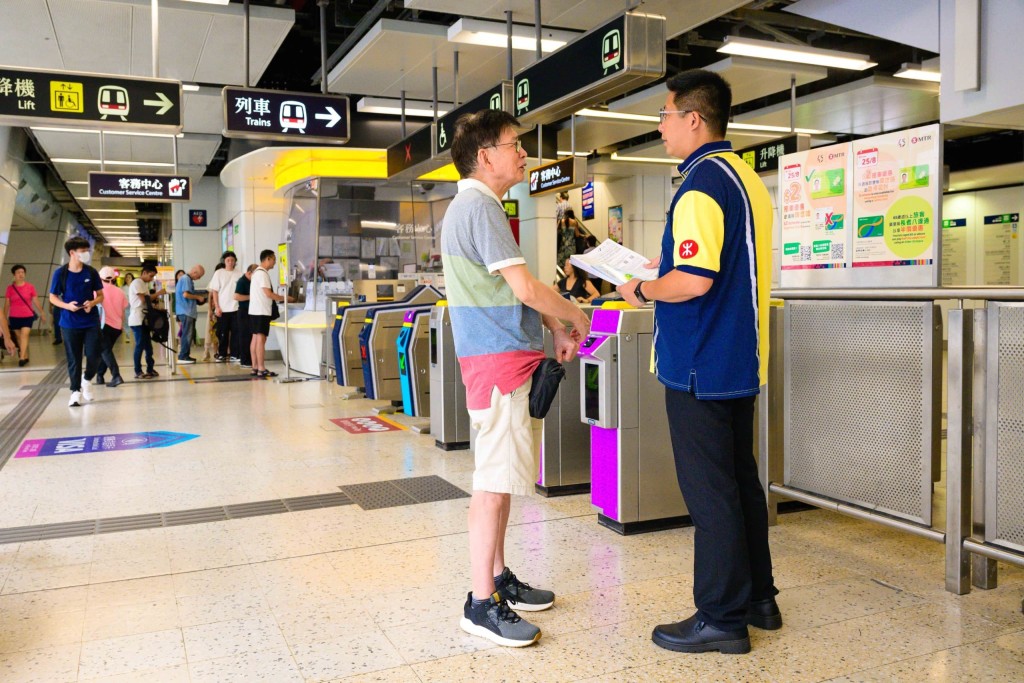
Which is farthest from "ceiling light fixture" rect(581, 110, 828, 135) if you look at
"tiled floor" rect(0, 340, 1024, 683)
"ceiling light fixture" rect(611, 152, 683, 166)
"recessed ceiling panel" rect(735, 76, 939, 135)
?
"tiled floor" rect(0, 340, 1024, 683)

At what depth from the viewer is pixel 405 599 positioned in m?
2.85

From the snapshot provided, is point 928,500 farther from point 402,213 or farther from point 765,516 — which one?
point 402,213

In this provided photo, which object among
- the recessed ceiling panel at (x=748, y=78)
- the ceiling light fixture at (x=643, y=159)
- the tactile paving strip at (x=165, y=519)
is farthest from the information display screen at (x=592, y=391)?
the ceiling light fixture at (x=643, y=159)

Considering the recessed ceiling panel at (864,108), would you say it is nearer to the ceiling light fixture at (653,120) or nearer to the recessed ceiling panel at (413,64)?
the ceiling light fixture at (653,120)

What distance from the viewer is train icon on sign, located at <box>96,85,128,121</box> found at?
5.91m

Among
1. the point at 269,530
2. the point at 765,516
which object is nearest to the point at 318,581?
the point at 269,530

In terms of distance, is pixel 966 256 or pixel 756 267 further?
pixel 966 256

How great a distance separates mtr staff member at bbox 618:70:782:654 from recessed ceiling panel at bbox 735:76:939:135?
8707 mm

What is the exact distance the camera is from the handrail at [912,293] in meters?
2.70

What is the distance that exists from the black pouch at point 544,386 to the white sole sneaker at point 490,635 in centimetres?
66

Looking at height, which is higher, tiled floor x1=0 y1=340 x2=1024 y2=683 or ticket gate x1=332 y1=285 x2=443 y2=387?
ticket gate x1=332 y1=285 x2=443 y2=387

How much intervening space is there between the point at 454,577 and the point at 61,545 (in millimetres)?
1779

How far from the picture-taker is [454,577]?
306 cm

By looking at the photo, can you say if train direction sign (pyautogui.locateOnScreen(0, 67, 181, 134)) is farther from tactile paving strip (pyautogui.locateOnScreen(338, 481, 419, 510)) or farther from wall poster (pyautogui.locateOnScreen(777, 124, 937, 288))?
wall poster (pyautogui.locateOnScreen(777, 124, 937, 288))
